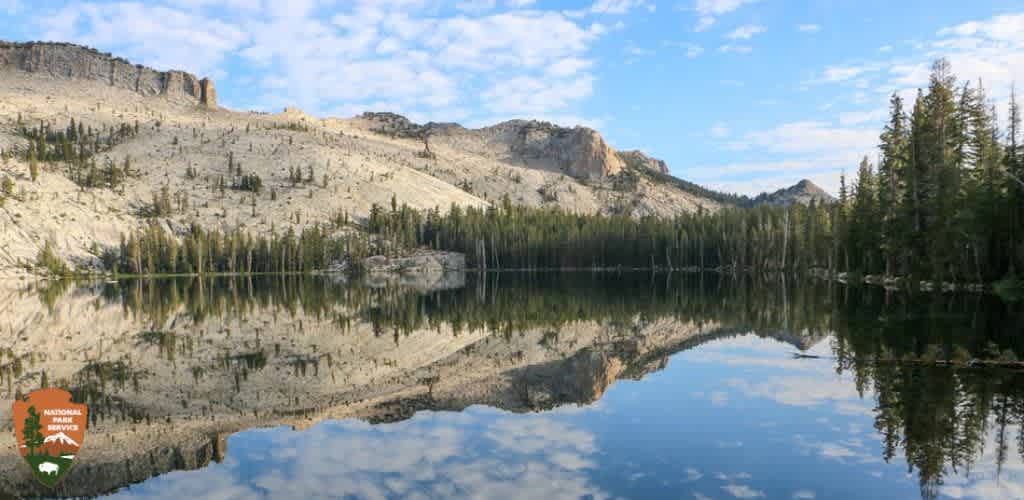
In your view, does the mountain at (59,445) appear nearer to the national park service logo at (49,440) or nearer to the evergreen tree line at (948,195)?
the national park service logo at (49,440)

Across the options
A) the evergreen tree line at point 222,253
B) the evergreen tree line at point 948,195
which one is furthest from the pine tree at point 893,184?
the evergreen tree line at point 222,253

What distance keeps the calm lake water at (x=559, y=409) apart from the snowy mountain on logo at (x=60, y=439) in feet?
3.07

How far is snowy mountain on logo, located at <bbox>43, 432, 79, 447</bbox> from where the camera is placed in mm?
17922

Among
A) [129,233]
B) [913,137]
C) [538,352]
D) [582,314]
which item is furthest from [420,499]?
[129,233]

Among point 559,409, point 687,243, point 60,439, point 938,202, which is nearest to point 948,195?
point 938,202

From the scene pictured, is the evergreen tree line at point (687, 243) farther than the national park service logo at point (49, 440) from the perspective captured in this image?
Yes

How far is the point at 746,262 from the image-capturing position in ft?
533

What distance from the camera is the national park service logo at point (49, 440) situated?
16.9 metres

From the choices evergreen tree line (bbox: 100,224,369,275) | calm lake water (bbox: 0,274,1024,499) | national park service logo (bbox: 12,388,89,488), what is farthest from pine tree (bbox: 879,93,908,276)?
evergreen tree line (bbox: 100,224,369,275)

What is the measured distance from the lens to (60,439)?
18.5 metres

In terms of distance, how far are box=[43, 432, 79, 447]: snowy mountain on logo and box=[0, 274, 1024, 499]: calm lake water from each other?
934 mm

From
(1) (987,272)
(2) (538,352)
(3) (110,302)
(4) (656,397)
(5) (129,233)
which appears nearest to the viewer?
(4) (656,397)

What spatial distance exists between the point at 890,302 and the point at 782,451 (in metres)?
A: 43.4

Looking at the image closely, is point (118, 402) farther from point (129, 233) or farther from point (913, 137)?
point (129, 233)
